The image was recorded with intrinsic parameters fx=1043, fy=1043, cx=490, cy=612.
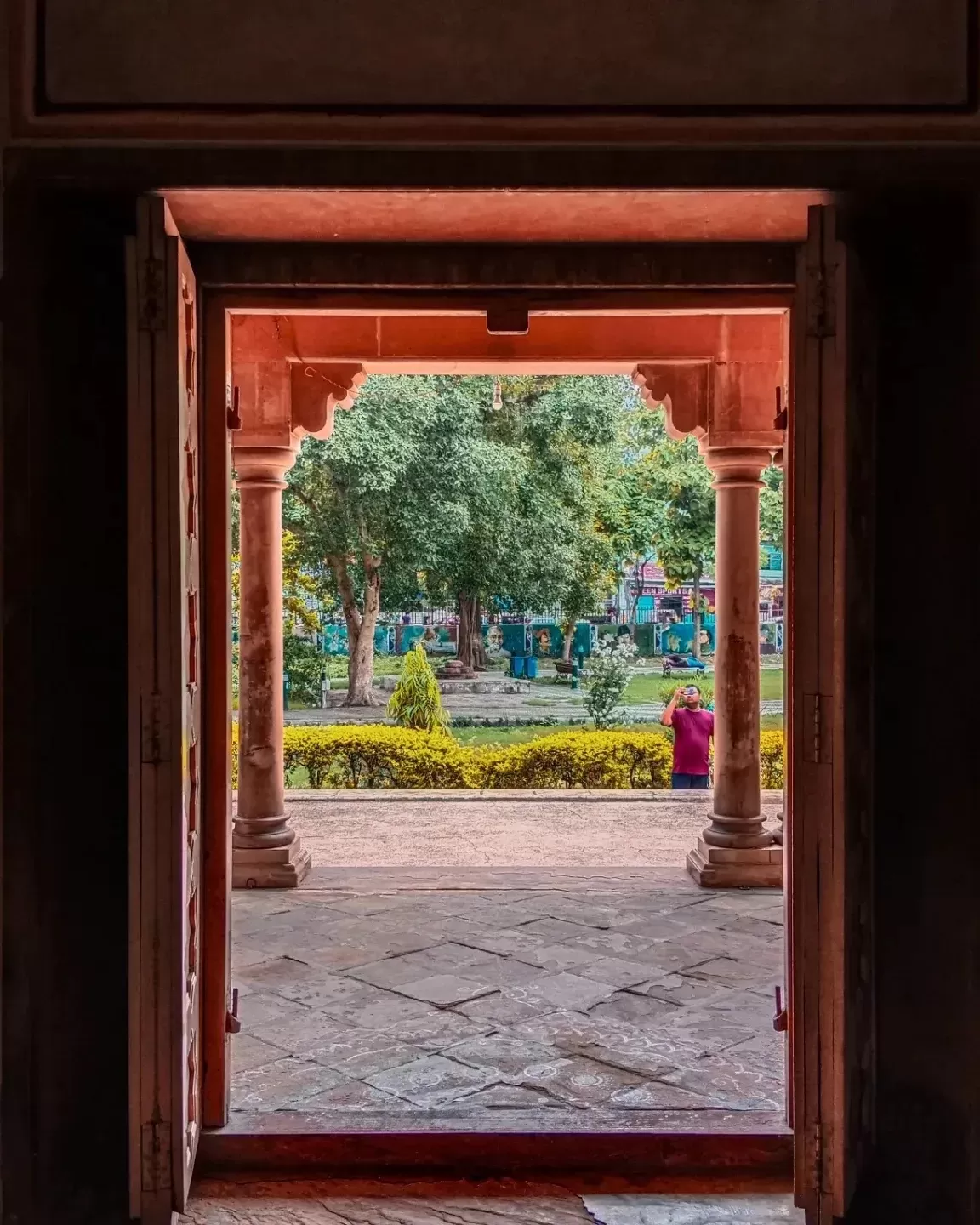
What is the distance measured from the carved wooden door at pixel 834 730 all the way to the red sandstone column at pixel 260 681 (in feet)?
14.9

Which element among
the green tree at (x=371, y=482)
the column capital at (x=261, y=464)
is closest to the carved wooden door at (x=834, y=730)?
the column capital at (x=261, y=464)

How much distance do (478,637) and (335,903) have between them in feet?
62.7

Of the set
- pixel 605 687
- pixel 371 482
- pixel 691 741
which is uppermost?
pixel 371 482

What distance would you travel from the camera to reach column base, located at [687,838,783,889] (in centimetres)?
686

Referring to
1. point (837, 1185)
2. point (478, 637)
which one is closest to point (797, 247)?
point (837, 1185)

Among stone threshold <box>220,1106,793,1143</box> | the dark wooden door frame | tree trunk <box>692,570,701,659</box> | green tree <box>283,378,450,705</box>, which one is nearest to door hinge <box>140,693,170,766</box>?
the dark wooden door frame

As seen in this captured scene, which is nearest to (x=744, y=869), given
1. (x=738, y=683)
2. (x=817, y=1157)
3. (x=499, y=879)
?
(x=738, y=683)

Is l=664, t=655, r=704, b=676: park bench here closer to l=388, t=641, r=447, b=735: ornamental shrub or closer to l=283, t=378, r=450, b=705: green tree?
l=283, t=378, r=450, b=705: green tree

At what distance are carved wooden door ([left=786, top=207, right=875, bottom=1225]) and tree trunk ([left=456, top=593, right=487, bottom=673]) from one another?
20.1 meters

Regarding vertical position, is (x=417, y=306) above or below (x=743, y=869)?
above

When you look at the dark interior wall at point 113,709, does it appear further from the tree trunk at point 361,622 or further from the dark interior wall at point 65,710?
the tree trunk at point 361,622

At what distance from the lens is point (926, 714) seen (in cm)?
296

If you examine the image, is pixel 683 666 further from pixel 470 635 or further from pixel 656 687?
pixel 470 635

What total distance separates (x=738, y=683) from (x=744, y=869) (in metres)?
1.22
